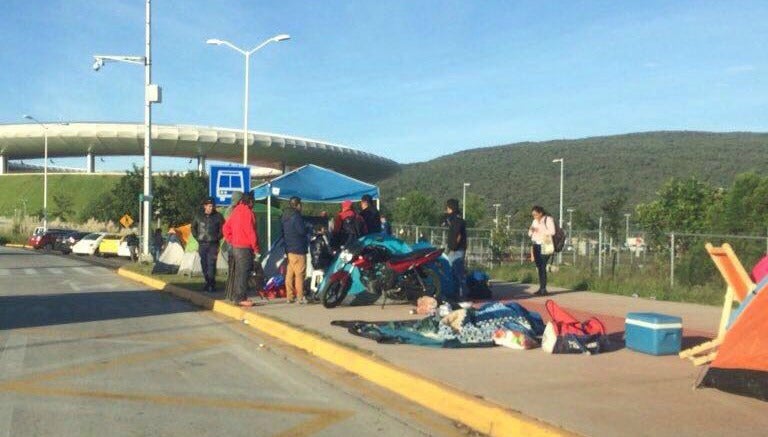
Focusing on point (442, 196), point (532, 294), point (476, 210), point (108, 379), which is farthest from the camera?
point (442, 196)

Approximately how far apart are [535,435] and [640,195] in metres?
76.7

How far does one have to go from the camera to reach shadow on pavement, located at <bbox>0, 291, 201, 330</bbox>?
12.1 m

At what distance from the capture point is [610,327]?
10.6m

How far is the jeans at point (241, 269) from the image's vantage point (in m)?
13.2

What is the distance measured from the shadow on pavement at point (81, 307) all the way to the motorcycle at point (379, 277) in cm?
287

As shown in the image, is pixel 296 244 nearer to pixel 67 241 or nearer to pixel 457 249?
pixel 457 249

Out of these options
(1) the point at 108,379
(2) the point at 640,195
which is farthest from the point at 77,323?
(2) the point at 640,195

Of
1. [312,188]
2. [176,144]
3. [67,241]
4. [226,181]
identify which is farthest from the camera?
[176,144]

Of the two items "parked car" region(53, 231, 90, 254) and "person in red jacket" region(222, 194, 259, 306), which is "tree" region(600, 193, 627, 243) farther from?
"parked car" region(53, 231, 90, 254)

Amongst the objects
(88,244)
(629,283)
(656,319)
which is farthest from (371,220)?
(88,244)

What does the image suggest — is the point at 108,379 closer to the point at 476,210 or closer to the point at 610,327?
the point at 610,327

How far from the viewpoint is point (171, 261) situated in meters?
21.8

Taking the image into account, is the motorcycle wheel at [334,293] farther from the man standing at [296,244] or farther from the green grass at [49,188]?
the green grass at [49,188]

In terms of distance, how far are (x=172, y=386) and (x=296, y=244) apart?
5777 mm
